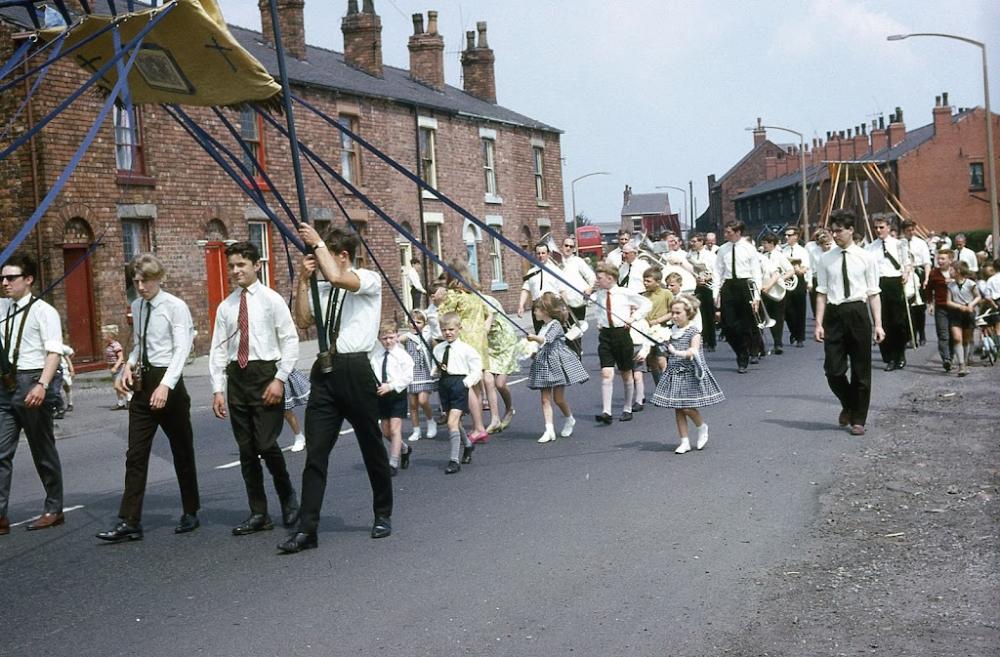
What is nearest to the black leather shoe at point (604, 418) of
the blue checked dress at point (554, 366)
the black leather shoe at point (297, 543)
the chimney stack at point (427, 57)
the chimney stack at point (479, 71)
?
the blue checked dress at point (554, 366)

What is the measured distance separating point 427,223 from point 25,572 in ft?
99.3

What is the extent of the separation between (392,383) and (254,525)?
253 centimetres

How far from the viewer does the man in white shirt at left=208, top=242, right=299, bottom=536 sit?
301 inches

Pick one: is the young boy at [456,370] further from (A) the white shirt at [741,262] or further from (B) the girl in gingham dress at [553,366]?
(A) the white shirt at [741,262]

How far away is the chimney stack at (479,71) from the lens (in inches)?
1827

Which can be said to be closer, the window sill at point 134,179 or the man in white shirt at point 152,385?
the man in white shirt at point 152,385

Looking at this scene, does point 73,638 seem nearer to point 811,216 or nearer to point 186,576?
point 186,576

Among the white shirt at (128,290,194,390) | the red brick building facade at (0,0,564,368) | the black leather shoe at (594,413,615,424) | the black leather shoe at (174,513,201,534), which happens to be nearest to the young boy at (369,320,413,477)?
the black leather shoe at (174,513,201,534)

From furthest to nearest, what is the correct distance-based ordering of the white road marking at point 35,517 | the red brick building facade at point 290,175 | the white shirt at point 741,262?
the red brick building facade at point 290,175
the white shirt at point 741,262
the white road marking at point 35,517

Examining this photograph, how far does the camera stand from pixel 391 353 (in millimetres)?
10203

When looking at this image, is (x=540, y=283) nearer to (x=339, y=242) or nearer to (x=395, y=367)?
(x=395, y=367)

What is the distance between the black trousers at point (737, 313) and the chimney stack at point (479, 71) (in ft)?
97.9

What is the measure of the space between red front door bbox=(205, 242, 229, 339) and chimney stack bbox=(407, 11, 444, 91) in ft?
55.6

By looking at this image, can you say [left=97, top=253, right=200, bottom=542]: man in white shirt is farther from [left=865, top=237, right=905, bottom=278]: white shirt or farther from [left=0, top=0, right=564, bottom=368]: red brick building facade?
[left=865, top=237, right=905, bottom=278]: white shirt
